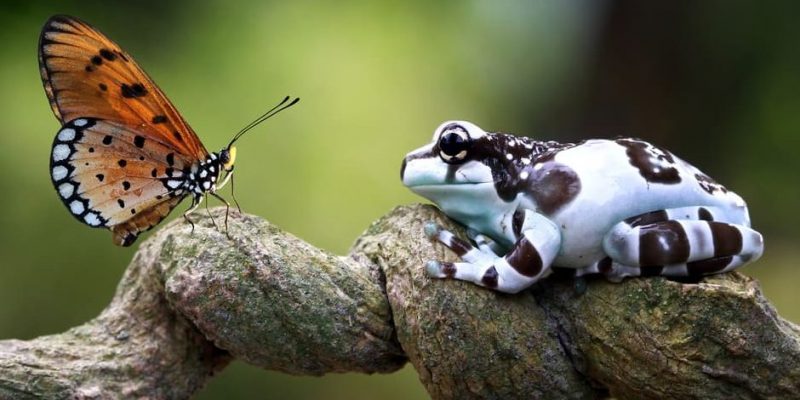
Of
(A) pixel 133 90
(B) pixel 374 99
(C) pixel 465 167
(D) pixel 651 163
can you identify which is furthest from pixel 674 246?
(B) pixel 374 99

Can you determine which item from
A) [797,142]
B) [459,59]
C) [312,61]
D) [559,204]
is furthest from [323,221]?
[797,142]

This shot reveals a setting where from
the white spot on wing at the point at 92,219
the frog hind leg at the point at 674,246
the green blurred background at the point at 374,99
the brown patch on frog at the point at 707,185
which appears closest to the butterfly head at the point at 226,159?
the white spot on wing at the point at 92,219

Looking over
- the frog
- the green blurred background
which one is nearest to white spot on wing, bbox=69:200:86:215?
the frog

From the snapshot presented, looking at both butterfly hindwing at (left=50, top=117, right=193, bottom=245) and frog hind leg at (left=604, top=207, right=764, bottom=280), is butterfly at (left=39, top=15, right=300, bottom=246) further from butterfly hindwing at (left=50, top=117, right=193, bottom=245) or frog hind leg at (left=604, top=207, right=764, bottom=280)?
frog hind leg at (left=604, top=207, right=764, bottom=280)

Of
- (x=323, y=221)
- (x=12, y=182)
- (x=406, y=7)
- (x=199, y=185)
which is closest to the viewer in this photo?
(x=199, y=185)

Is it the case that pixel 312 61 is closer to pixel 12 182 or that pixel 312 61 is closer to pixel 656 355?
pixel 12 182

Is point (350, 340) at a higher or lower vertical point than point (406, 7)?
lower

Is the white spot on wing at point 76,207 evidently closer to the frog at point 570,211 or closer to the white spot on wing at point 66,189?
the white spot on wing at point 66,189
